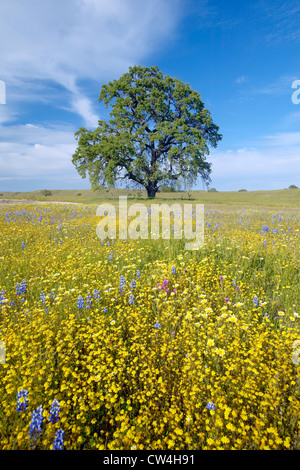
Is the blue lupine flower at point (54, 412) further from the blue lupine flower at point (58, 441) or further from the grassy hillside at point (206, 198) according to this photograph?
the grassy hillside at point (206, 198)

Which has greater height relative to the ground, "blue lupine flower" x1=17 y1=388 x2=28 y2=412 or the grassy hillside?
the grassy hillside

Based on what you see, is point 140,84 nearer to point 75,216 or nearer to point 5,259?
point 75,216

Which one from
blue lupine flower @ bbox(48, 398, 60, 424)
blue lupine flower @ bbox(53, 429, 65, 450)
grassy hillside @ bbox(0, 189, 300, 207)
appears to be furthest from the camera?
grassy hillside @ bbox(0, 189, 300, 207)

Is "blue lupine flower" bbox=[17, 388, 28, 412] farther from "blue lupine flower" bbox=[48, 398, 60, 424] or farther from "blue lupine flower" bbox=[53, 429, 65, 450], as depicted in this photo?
"blue lupine flower" bbox=[53, 429, 65, 450]

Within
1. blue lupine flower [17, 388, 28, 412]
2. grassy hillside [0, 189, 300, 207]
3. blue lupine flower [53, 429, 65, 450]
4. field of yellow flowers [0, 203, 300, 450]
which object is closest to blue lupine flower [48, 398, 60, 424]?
field of yellow flowers [0, 203, 300, 450]

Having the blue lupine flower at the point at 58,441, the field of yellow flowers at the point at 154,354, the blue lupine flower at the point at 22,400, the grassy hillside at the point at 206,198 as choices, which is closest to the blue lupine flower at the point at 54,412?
the field of yellow flowers at the point at 154,354

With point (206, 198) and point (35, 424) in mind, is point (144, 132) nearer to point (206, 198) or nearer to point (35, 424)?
point (206, 198)

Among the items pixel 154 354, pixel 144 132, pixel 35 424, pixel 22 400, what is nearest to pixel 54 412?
pixel 35 424

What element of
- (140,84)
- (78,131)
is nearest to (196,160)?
(140,84)

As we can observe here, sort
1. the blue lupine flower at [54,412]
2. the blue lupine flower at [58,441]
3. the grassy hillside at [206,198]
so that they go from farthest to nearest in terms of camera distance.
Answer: the grassy hillside at [206,198], the blue lupine flower at [54,412], the blue lupine flower at [58,441]

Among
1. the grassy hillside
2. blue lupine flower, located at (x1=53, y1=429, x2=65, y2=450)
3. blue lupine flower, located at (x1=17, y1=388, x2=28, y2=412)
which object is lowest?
blue lupine flower, located at (x1=53, y1=429, x2=65, y2=450)

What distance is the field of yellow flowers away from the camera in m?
2.14

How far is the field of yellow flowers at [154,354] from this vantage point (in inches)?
84.3

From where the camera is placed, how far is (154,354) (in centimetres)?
286
